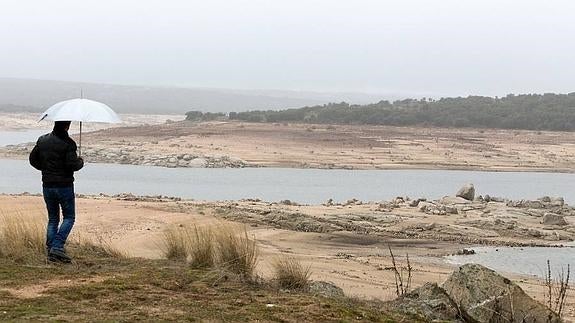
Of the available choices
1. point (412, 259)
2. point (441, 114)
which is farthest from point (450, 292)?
point (441, 114)

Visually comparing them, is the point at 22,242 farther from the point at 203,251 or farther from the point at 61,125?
the point at 203,251

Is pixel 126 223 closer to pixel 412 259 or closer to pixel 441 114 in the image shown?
pixel 412 259

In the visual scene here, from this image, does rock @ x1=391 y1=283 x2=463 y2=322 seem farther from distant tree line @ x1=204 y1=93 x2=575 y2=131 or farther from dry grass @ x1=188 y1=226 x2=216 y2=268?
distant tree line @ x1=204 y1=93 x2=575 y2=131

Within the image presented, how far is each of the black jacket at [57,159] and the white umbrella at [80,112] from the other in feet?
0.68

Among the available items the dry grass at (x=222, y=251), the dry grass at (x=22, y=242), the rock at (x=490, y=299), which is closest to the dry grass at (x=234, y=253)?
the dry grass at (x=222, y=251)

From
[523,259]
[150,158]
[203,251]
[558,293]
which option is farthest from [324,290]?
[150,158]

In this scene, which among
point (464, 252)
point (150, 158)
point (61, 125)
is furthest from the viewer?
point (150, 158)

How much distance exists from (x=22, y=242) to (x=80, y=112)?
5.97 ft

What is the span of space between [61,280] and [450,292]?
141 inches

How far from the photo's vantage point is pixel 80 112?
336 inches

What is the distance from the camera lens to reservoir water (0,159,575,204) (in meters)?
29.2

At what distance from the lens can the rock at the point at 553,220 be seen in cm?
2062

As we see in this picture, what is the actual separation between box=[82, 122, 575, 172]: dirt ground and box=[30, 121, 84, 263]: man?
33.9 meters

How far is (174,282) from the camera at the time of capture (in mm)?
7777
